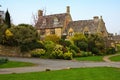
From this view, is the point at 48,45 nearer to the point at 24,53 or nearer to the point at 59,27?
the point at 24,53

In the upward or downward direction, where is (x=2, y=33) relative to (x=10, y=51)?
upward

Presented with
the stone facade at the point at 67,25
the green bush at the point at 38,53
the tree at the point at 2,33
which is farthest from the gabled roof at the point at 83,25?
the tree at the point at 2,33

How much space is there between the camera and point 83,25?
2596 inches

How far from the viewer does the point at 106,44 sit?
2309 inches

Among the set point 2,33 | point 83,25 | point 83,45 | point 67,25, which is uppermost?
point 67,25

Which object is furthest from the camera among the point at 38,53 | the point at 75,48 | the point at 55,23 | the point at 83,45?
the point at 55,23

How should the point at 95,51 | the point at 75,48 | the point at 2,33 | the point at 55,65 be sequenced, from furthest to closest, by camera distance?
1. the point at 95,51
2. the point at 75,48
3. the point at 2,33
4. the point at 55,65

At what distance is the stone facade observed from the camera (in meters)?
64.3

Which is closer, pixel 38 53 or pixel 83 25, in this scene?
pixel 38 53

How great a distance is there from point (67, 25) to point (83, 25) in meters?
4.99

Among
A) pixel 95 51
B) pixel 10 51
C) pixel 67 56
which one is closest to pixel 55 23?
pixel 95 51

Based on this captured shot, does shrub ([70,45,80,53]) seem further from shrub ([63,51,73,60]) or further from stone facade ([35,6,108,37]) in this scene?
stone facade ([35,6,108,37])

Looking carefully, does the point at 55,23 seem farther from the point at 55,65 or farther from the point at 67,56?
the point at 55,65

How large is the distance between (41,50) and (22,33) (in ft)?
15.6
